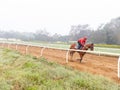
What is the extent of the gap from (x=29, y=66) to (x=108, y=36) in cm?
2577

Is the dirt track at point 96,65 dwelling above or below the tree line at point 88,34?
below

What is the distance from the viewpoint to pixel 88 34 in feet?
163

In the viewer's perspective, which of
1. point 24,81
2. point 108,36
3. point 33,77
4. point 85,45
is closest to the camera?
point 24,81

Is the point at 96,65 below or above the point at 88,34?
below

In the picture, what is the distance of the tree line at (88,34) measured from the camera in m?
31.4

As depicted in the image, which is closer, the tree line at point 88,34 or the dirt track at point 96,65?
the dirt track at point 96,65

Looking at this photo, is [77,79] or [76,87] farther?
[77,79]

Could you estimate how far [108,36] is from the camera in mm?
34312

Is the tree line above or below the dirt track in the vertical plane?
above

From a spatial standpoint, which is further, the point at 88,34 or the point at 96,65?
the point at 88,34

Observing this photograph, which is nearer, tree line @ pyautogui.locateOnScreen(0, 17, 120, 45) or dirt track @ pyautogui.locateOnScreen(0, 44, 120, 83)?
dirt track @ pyautogui.locateOnScreen(0, 44, 120, 83)

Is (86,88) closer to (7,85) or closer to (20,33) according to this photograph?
(7,85)

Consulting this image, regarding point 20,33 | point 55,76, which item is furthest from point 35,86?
point 20,33

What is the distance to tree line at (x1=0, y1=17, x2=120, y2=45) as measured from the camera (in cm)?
3141
